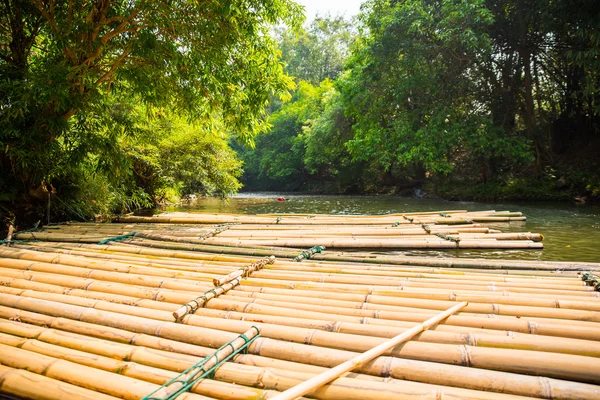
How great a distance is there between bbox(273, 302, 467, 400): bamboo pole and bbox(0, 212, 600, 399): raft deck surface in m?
0.04

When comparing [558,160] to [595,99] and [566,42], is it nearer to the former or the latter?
[595,99]

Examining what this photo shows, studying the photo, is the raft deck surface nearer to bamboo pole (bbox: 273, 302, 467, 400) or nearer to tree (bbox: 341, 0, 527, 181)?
bamboo pole (bbox: 273, 302, 467, 400)

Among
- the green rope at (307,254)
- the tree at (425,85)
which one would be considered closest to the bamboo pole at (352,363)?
the green rope at (307,254)

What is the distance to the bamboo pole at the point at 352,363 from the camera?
124cm

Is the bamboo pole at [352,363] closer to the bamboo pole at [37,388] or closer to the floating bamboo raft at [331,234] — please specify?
the bamboo pole at [37,388]

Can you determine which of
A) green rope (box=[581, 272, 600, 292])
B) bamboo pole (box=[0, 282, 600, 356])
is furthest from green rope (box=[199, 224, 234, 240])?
green rope (box=[581, 272, 600, 292])

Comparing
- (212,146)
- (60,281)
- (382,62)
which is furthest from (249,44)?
(382,62)

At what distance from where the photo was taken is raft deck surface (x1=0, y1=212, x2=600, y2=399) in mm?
1401

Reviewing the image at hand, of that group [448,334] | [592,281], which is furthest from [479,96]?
[448,334]

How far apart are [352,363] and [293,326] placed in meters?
0.54

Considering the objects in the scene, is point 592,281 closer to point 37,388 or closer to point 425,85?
point 37,388

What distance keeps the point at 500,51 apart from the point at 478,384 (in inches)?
675

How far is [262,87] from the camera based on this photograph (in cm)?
560

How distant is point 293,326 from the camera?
1886 mm
